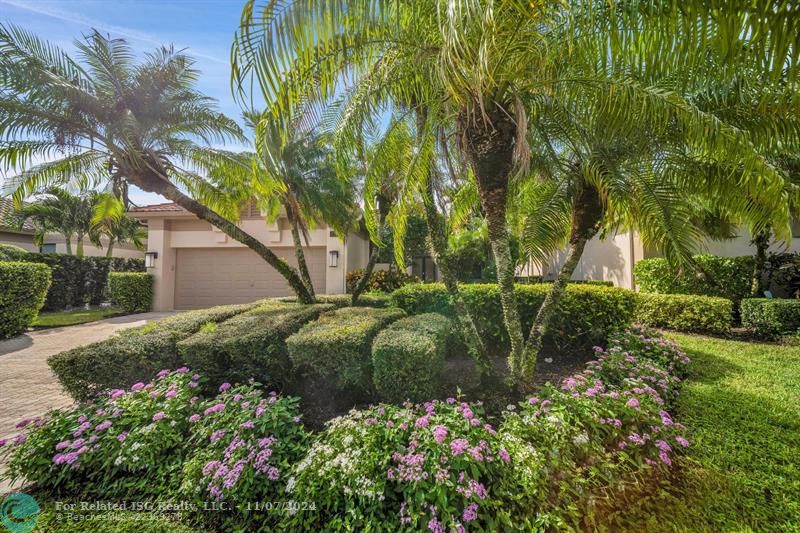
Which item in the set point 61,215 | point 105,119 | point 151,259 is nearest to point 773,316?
point 105,119

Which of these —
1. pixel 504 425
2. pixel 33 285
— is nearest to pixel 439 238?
pixel 504 425

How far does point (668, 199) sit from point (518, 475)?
3.68m

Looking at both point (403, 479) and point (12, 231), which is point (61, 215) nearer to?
point (12, 231)

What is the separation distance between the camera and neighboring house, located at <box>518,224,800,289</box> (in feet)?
35.0

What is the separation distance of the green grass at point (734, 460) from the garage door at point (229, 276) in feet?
40.8

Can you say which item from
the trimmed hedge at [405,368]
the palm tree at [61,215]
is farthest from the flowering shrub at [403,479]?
the palm tree at [61,215]

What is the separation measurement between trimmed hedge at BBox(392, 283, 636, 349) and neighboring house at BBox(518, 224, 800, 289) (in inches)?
117

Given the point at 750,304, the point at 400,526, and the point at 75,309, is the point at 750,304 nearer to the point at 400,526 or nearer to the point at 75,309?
the point at 400,526

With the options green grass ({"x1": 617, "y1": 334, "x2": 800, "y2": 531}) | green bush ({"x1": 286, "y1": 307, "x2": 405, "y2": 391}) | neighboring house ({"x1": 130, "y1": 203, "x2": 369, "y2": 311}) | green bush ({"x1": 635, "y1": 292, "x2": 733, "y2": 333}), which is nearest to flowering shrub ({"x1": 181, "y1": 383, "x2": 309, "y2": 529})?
green bush ({"x1": 286, "y1": 307, "x2": 405, "y2": 391})

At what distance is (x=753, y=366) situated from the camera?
18.7 feet

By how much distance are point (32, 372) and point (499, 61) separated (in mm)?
9534

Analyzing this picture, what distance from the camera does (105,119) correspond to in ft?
21.0

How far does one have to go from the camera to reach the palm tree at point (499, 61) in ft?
7.12

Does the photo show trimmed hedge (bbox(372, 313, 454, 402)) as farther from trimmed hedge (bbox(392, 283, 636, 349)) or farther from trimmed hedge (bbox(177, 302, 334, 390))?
trimmed hedge (bbox(392, 283, 636, 349))
